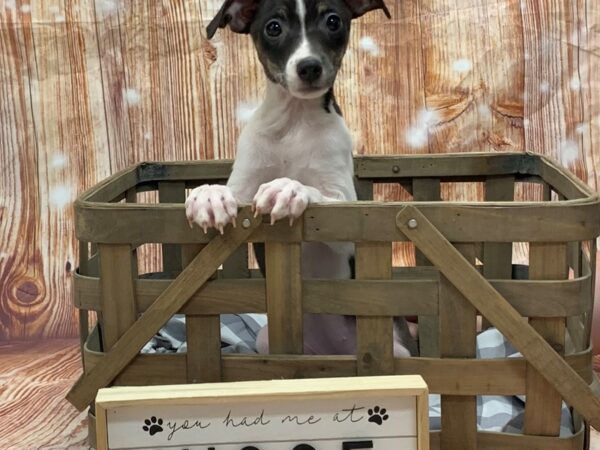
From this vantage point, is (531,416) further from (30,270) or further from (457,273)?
(30,270)

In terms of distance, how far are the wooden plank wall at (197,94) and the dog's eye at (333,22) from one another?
646 mm

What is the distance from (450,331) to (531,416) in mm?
198

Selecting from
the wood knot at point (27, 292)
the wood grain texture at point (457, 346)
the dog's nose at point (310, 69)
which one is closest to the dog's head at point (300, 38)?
the dog's nose at point (310, 69)

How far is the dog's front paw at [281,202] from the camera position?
1209mm

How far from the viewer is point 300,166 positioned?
67.8 inches

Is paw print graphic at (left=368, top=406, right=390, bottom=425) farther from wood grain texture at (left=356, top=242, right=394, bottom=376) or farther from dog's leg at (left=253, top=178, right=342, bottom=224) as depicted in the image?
dog's leg at (left=253, top=178, right=342, bottom=224)

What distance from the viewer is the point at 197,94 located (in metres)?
2.33

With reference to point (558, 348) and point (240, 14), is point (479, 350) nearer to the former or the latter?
point (558, 348)

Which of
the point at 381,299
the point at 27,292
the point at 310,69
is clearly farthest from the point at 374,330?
the point at 27,292

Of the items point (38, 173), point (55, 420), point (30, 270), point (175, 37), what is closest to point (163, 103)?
point (175, 37)

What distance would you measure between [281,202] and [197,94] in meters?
1.22

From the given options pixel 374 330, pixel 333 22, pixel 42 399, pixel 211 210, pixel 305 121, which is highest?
pixel 333 22

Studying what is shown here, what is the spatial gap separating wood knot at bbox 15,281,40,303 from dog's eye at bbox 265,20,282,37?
1205mm

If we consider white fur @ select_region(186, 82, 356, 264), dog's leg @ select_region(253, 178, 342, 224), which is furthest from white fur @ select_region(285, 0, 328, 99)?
dog's leg @ select_region(253, 178, 342, 224)
